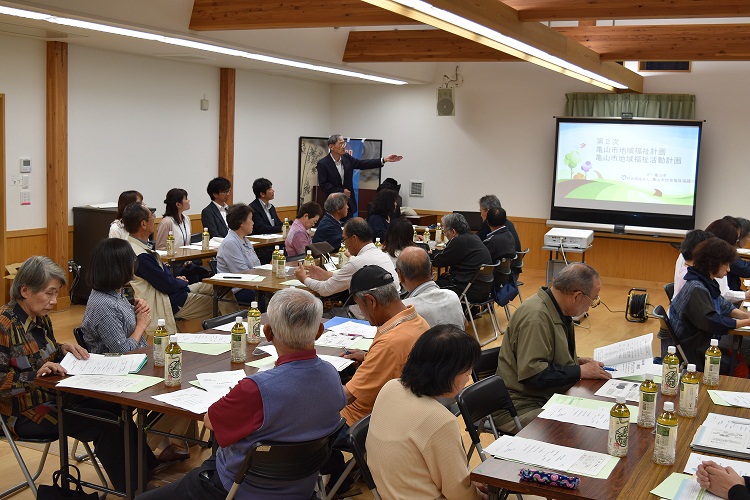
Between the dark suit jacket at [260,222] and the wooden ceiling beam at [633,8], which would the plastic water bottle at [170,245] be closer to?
the dark suit jacket at [260,222]

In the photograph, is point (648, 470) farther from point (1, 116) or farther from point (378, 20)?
point (1, 116)

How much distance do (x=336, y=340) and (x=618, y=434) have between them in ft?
6.52

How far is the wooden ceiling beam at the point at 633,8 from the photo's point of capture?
5.98m

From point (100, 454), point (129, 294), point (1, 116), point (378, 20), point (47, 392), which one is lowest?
point (100, 454)

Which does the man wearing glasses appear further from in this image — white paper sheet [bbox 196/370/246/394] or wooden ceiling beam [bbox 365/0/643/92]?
wooden ceiling beam [bbox 365/0/643/92]

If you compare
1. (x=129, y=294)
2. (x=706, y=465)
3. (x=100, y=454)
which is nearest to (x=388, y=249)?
(x=129, y=294)

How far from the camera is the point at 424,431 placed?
2.76 metres

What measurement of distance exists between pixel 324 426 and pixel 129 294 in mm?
2095

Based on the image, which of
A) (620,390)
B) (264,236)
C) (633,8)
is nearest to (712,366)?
(620,390)

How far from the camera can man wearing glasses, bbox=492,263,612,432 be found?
3971 mm

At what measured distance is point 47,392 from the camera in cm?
403

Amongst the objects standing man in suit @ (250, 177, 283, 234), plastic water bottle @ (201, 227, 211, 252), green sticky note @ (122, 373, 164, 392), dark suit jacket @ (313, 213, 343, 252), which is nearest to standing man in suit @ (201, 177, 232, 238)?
standing man in suit @ (250, 177, 283, 234)

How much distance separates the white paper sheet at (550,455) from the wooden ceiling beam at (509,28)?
102 inches

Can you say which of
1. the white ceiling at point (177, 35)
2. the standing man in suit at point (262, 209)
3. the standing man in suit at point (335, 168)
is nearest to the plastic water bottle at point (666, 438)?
the white ceiling at point (177, 35)
